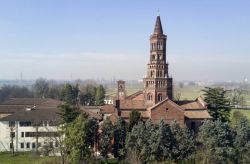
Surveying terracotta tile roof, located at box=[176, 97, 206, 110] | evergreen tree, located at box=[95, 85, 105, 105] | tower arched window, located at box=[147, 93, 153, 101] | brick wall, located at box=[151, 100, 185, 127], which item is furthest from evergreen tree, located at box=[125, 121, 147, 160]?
evergreen tree, located at box=[95, 85, 105, 105]

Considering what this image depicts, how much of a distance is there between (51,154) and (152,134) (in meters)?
15.1

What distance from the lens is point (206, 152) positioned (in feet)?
144

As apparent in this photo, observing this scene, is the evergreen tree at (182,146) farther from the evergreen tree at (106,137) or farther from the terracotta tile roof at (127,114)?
the terracotta tile roof at (127,114)

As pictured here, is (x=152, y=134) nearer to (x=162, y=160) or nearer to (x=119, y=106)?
(x=162, y=160)

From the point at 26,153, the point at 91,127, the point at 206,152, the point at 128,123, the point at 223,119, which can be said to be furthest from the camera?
the point at 223,119

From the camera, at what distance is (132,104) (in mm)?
56812

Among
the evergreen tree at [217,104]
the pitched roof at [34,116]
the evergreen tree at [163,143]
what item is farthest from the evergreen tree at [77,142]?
the evergreen tree at [217,104]

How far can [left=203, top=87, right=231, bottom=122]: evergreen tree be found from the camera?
193 ft

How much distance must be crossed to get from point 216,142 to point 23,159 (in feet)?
82.0

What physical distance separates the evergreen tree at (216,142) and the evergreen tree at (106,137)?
11.4m

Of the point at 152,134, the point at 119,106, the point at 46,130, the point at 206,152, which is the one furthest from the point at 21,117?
the point at 206,152

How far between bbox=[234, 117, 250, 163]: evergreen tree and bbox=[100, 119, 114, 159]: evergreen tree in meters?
15.8

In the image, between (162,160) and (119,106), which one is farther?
(119,106)

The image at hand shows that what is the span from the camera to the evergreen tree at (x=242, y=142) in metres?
45.3
